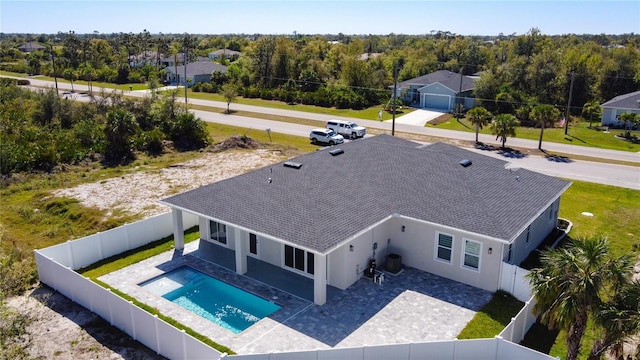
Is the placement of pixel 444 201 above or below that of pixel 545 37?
below

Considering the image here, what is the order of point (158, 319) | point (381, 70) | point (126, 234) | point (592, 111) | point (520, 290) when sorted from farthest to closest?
point (381, 70) → point (592, 111) → point (126, 234) → point (520, 290) → point (158, 319)

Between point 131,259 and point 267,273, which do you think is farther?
point 131,259

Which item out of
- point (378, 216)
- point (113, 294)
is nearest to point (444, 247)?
point (378, 216)

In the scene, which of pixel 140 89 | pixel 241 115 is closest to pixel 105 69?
pixel 140 89

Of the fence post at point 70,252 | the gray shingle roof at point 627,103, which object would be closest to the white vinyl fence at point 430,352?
the fence post at point 70,252

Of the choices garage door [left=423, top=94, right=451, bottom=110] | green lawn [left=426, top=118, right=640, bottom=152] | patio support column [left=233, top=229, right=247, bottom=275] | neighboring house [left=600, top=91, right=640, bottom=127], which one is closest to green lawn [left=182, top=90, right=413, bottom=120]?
garage door [left=423, top=94, right=451, bottom=110]

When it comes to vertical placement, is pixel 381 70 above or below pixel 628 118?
above

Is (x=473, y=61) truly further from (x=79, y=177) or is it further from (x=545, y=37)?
(x=79, y=177)

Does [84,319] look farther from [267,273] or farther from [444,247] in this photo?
[444,247]
